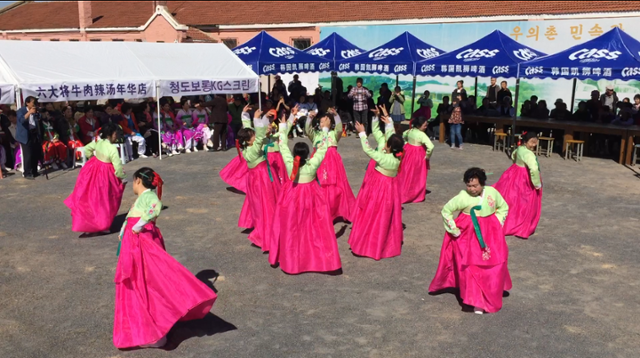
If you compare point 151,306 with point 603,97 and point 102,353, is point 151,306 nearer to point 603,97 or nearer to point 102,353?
point 102,353

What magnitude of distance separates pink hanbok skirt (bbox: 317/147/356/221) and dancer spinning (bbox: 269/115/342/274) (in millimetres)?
2091

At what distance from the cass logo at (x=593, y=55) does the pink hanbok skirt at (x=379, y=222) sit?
353 inches

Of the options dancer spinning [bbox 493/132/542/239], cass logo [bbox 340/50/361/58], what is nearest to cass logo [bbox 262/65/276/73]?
cass logo [bbox 340/50/361/58]

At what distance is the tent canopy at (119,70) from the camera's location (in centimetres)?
1346

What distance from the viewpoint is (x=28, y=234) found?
9289 mm

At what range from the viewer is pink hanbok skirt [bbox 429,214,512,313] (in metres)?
6.27

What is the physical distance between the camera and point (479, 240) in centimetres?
621

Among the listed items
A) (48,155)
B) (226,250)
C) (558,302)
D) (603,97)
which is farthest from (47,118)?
(603,97)

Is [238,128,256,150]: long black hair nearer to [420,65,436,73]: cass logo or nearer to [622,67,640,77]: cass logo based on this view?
[622,67,640,77]: cass logo

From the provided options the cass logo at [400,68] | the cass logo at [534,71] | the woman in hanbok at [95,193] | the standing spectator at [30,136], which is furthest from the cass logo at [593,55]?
the standing spectator at [30,136]

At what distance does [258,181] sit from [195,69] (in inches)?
331

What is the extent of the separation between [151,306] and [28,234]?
4.64 metres

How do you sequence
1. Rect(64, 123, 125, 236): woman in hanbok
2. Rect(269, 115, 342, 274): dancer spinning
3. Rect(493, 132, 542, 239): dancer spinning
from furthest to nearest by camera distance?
1. Rect(493, 132, 542, 239): dancer spinning
2. Rect(64, 123, 125, 236): woman in hanbok
3. Rect(269, 115, 342, 274): dancer spinning

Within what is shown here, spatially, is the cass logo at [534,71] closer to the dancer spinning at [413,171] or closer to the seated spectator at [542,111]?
the seated spectator at [542,111]
